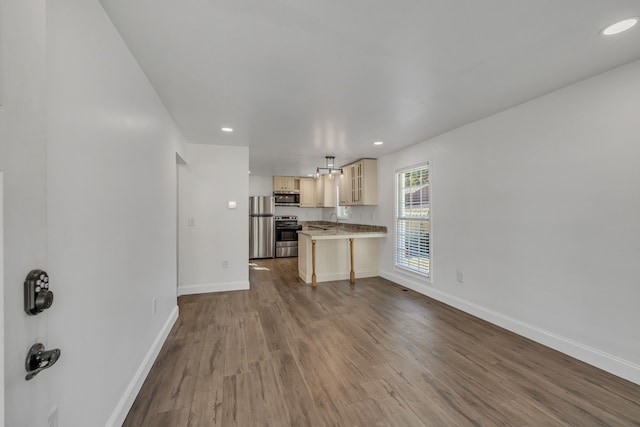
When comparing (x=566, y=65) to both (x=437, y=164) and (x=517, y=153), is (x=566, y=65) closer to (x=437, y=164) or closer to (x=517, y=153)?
(x=517, y=153)

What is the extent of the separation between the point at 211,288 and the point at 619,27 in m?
4.95

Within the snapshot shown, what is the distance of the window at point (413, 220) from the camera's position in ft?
13.2

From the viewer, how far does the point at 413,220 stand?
168 inches

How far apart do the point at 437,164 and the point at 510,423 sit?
3.02 meters

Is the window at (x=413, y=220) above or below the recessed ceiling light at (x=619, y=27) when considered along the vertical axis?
below

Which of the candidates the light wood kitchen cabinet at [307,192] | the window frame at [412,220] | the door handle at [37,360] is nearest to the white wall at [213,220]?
the window frame at [412,220]

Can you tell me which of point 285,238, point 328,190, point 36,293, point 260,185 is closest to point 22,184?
point 36,293

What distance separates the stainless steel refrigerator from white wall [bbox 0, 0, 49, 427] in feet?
20.5

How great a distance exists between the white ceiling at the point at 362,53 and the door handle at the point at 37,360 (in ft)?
5.29

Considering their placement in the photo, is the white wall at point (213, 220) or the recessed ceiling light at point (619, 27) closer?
the recessed ceiling light at point (619, 27)

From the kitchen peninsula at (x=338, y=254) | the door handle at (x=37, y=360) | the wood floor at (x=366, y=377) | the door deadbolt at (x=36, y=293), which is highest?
the door deadbolt at (x=36, y=293)

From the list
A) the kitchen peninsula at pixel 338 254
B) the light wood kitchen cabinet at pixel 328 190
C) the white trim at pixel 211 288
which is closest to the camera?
the white trim at pixel 211 288

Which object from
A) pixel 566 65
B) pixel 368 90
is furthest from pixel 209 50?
pixel 566 65

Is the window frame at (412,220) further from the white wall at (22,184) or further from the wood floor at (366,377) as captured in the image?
the white wall at (22,184)
